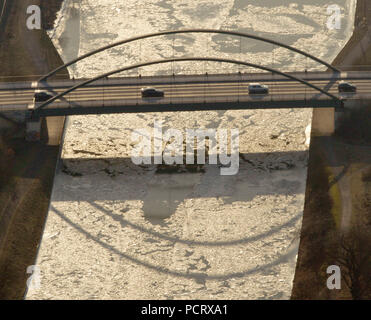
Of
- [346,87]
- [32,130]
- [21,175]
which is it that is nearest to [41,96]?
[32,130]

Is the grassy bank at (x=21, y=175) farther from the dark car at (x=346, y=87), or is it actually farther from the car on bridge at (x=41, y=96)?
the dark car at (x=346, y=87)

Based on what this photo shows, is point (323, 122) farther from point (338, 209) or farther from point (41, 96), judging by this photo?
point (41, 96)

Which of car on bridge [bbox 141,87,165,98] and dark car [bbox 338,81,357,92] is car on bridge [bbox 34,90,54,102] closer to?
car on bridge [bbox 141,87,165,98]

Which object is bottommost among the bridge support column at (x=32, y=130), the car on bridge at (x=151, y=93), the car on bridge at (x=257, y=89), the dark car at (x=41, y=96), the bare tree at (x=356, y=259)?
the bare tree at (x=356, y=259)

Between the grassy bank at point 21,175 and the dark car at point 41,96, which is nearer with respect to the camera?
the grassy bank at point 21,175

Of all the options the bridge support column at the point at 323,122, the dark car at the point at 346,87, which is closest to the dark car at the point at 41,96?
the bridge support column at the point at 323,122

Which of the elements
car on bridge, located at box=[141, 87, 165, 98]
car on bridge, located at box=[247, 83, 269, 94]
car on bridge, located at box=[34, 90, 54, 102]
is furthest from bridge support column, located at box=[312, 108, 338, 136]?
car on bridge, located at box=[34, 90, 54, 102]
